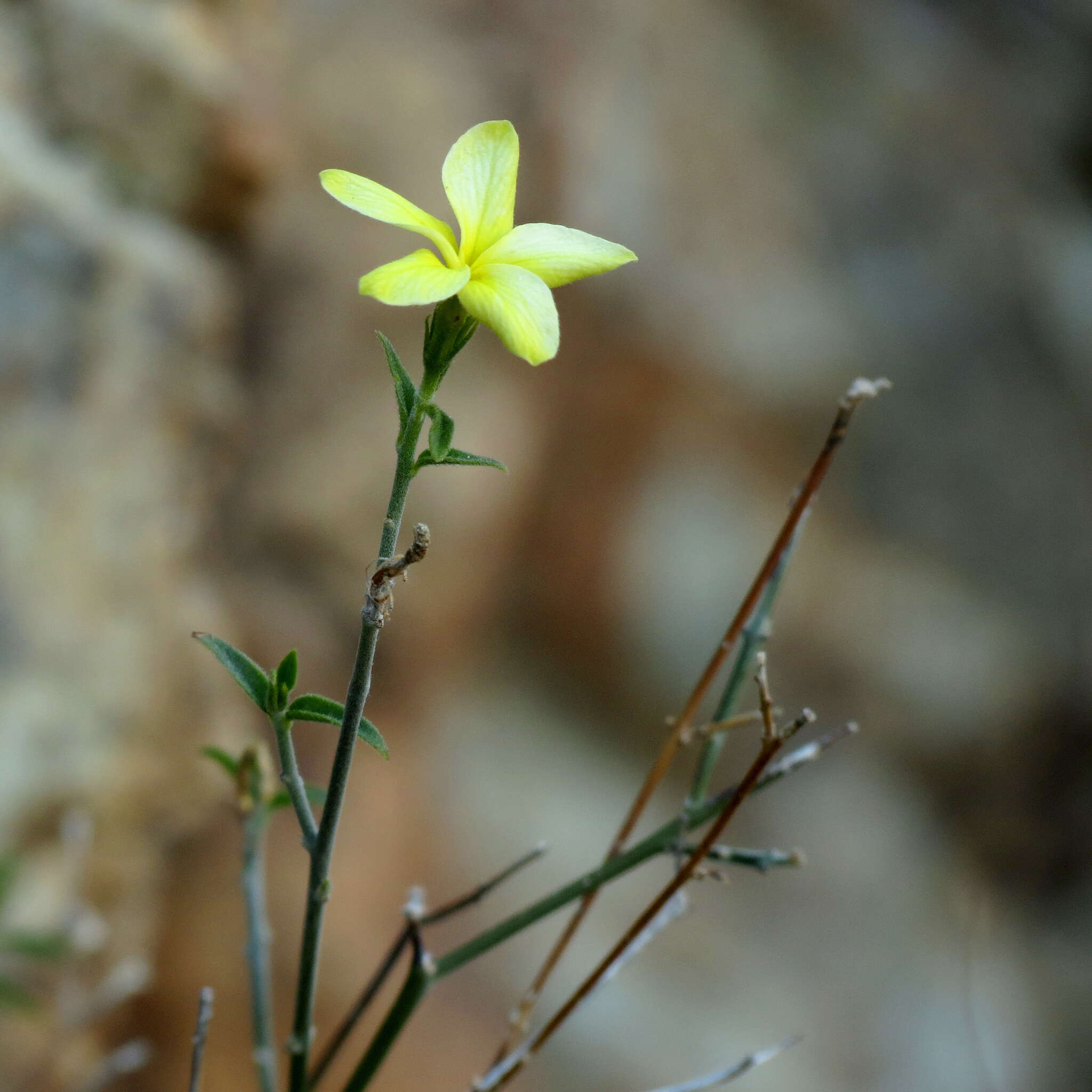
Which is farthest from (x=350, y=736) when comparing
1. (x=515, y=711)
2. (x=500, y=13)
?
(x=500, y=13)

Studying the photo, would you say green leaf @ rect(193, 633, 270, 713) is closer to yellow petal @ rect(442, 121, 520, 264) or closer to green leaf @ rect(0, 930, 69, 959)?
yellow petal @ rect(442, 121, 520, 264)

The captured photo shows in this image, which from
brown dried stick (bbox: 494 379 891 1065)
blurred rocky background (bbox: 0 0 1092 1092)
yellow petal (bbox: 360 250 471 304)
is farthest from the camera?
blurred rocky background (bbox: 0 0 1092 1092)

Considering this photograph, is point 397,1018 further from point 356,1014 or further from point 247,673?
point 247,673

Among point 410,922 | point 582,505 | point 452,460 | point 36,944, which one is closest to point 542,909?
point 410,922

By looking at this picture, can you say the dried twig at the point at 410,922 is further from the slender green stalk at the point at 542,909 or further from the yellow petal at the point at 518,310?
the yellow petal at the point at 518,310

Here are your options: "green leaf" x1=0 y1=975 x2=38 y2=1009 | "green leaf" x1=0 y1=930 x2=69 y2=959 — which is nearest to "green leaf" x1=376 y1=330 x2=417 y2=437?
"green leaf" x1=0 y1=930 x2=69 y2=959
